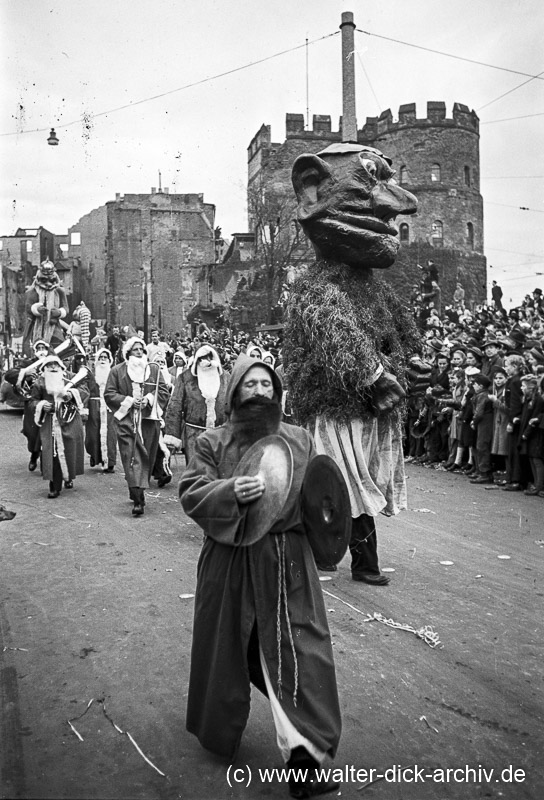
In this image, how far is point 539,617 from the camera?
5.07 meters

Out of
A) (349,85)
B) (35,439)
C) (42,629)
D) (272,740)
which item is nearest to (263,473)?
(272,740)

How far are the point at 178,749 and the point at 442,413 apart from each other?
942cm

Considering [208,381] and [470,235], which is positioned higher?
[470,235]

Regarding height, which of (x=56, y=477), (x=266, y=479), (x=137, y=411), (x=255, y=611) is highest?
(x=137, y=411)

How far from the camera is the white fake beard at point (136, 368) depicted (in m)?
8.88

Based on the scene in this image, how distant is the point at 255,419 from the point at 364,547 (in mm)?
2742

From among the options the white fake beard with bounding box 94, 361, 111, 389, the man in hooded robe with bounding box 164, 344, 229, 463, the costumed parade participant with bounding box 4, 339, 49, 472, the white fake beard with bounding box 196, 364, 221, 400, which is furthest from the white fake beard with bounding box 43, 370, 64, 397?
the white fake beard with bounding box 94, 361, 111, 389

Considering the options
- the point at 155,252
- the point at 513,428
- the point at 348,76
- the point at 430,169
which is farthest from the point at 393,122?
the point at 513,428

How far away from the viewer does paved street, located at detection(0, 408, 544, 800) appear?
322 centimetres

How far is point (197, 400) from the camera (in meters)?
8.20

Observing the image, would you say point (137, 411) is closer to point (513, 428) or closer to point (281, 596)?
point (513, 428)

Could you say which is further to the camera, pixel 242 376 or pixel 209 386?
pixel 209 386

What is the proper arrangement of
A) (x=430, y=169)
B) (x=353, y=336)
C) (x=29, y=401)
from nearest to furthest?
(x=353, y=336) < (x=29, y=401) < (x=430, y=169)

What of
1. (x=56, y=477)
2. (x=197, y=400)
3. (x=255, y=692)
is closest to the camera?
(x=255, y=692)
